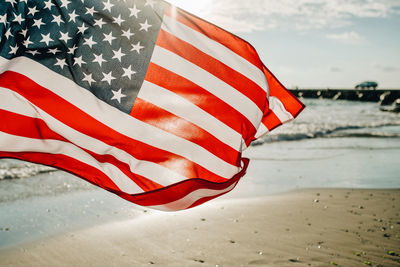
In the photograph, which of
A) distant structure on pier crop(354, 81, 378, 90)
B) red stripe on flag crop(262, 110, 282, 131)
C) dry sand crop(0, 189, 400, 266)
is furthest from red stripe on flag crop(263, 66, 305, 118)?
distant structure on pier crop(354, 81, 378, 90)

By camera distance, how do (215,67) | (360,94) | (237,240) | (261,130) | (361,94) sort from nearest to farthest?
(215,67)
(261,130)
(237,240)
(361,94)
(360,94)

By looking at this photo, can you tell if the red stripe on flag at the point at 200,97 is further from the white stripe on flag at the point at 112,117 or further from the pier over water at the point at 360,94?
the pier over water at the point at 360,94

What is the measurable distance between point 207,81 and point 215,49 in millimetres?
283

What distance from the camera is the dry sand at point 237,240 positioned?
4.65m

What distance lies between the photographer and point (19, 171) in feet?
34.0

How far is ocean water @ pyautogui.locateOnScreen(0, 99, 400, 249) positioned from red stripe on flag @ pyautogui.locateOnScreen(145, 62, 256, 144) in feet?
12.4

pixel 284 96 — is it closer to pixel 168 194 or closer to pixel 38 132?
pixel 168 194

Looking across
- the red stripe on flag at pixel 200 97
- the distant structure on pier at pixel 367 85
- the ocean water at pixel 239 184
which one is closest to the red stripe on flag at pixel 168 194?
the red stripe on flag at pixel 200 97

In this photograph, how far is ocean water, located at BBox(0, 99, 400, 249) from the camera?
6.23m

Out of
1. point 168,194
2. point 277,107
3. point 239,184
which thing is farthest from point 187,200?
point 239,184

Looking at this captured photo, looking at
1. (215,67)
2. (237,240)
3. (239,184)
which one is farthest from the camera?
(239,184)

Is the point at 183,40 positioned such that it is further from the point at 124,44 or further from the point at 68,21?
the point at 68,21

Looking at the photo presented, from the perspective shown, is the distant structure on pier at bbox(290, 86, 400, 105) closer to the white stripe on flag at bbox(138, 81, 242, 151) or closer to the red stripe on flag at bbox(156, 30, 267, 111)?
the red stripe on flag at bbox(156, 30, 267, 111)

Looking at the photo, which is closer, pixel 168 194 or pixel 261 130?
pixel 168 194
